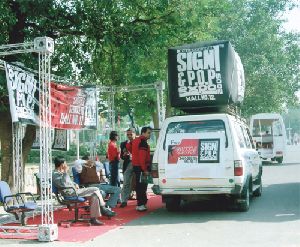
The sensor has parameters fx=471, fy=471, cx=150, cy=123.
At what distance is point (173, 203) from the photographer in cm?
1084

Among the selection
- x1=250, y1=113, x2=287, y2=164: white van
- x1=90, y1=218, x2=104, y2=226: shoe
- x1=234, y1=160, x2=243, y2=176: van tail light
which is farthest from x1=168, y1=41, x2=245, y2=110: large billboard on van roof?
x1=250, y1=113, x2=287, y2=164: white van

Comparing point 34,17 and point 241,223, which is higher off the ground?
point 34,17

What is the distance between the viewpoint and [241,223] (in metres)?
9.02

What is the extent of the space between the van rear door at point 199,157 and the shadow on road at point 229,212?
0.74 meters

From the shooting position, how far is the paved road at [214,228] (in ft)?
24.7

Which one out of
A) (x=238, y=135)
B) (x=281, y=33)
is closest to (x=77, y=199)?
(x=238, y=135)

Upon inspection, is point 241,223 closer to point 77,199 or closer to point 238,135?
point 238,135

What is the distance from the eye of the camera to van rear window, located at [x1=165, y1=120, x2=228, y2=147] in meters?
10.0

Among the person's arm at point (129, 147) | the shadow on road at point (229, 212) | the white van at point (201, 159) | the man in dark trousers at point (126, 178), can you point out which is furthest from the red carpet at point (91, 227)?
the person's arm at point (129, 147)

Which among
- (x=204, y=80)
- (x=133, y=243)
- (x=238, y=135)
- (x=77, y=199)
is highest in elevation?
(x=204, y=80)

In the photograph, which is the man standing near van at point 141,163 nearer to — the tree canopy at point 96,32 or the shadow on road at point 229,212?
the shadow on road at point 229,212

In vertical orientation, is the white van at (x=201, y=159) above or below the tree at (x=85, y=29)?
below

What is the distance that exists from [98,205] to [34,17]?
18.6 ft

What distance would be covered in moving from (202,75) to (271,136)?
19.0 meters
